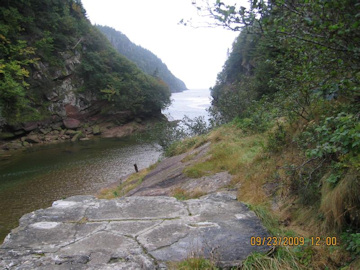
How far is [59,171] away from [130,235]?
54.1 feet

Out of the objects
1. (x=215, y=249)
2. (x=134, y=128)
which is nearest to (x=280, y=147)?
(x=215, y=249)

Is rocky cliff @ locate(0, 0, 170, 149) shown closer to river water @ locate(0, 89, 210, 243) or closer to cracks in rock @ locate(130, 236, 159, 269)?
river water @ locate(0, 89, 210, 243)

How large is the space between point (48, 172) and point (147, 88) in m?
25.4

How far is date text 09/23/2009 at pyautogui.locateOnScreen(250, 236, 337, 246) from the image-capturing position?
2832mm

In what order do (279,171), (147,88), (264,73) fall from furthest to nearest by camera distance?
(147,88) < (264,73) < (279,171)

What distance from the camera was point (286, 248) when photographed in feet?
9.06

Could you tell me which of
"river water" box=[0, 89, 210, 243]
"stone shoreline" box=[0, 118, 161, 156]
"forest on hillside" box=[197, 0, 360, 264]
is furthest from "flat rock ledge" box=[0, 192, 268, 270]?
"stone shoreline" box=[0, 118, 161, 156]

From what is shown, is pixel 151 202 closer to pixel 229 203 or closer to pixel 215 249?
pixel 229 203

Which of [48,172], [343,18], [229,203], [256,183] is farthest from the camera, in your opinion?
[48,172]

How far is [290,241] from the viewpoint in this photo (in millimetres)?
2924

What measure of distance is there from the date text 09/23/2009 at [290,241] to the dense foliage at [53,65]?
25.5 metres

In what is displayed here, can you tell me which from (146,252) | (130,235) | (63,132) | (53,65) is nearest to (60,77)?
(53,65)

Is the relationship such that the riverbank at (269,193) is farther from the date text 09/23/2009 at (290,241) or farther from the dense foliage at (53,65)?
the dense foliage at (53,65)

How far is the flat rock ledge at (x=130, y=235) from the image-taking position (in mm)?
2584
